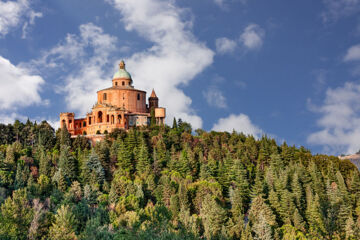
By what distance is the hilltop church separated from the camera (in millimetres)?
85375

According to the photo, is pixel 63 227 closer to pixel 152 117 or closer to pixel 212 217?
pixel 212 217

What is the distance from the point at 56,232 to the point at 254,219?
23.9 meters

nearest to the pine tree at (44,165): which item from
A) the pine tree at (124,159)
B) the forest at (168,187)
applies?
the forest at (168,187)

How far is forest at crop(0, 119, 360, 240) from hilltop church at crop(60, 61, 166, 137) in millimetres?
5861

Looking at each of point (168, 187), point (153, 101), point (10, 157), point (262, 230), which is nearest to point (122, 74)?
point (153, 101)

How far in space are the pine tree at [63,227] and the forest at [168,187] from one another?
11 centimetres

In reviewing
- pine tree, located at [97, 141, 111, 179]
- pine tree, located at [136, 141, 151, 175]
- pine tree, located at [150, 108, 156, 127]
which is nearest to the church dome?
pine tree, located at [150, 108, 156, 127]

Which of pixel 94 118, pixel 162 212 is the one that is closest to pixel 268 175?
pixel 162 212

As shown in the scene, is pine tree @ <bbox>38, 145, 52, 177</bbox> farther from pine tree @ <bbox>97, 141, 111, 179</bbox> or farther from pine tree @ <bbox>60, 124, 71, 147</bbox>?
pine tree @ <bbox>97, 141, 111, 179</bbox>

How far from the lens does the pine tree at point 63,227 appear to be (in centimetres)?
4962

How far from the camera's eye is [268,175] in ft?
231

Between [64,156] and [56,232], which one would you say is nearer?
[56,232]

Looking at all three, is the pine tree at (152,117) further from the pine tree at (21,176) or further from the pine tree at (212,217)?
the pine tree at (212,217)

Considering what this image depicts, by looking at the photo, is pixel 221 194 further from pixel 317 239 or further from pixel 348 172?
pixel 348 172
